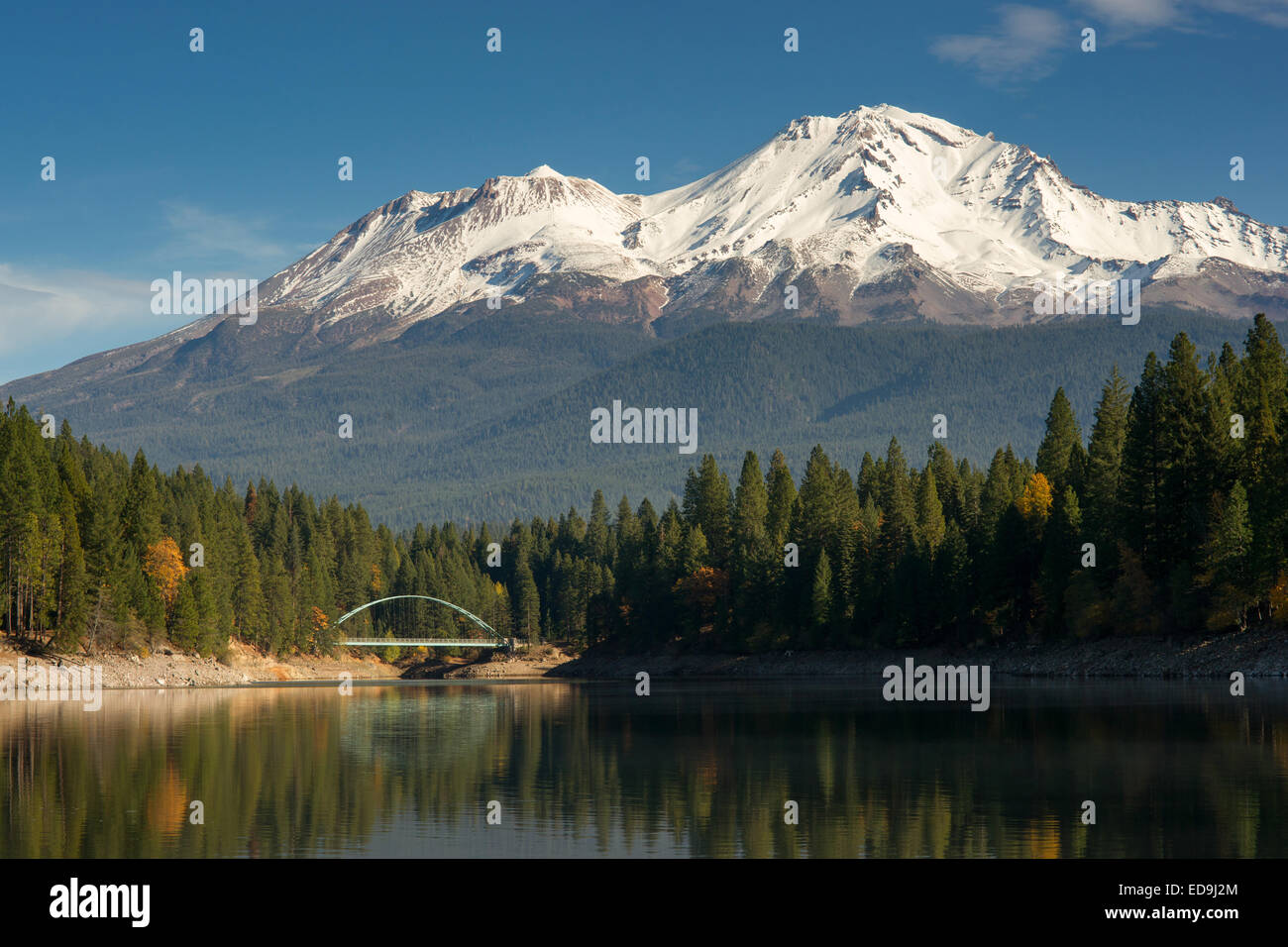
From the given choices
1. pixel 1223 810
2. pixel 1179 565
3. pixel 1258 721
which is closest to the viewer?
pixel 1223 810

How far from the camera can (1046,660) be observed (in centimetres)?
10162

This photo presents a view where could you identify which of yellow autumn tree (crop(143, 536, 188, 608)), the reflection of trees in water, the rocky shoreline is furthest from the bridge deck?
the reflection of trees in water

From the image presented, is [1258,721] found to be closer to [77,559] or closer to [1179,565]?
[1179,565]

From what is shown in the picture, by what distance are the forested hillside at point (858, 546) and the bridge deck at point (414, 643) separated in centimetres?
518

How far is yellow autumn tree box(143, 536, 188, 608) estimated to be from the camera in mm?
121188

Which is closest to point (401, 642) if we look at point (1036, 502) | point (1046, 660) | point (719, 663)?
point (719, 663)

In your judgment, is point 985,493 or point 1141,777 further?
point 985,493

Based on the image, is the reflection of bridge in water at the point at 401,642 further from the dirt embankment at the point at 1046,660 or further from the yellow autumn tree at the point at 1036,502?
the yellow autumn tree at the point at 1036,502

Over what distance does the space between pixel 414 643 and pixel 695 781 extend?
145830 millimetres

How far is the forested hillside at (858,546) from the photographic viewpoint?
9156 cm
